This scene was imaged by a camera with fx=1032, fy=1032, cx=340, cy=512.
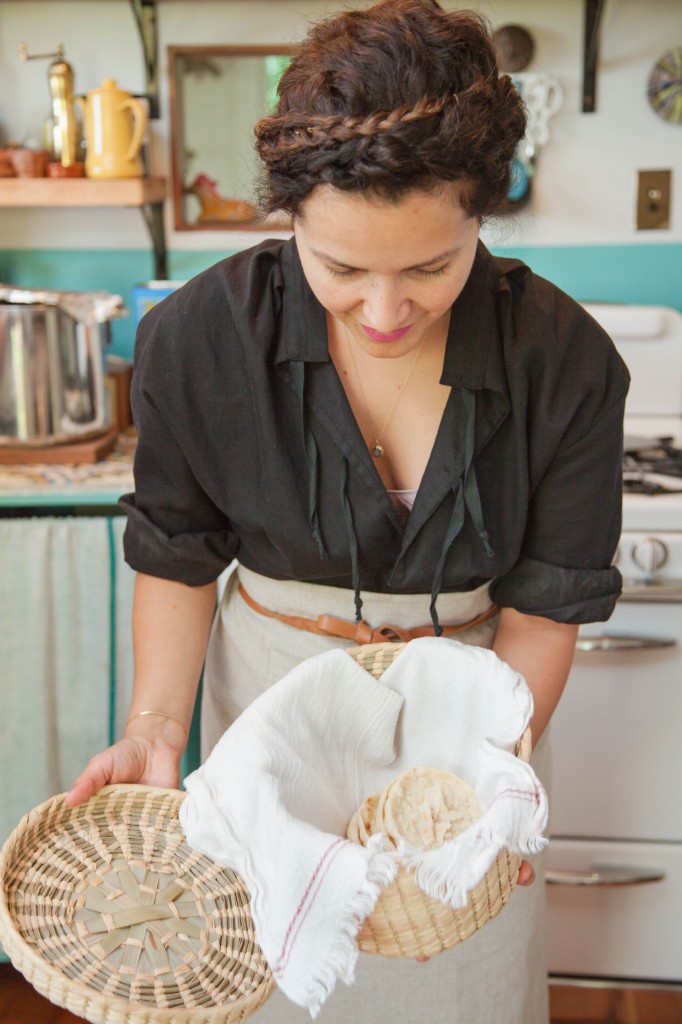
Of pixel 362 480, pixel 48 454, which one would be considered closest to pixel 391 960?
pixel 362 480

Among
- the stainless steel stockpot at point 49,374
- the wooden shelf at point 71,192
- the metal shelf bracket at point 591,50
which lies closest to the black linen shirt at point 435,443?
the stainless steel stockpot at point 49,374

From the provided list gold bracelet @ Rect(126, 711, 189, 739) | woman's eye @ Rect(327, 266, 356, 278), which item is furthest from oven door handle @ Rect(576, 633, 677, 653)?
woman's eye @ Rect(327, 266, 356, 278)

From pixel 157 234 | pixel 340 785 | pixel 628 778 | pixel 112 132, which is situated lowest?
Answer: pixel 628 778

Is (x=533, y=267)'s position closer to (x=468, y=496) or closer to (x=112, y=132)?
(x=112, y=132)

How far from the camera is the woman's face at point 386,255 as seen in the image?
761 mm

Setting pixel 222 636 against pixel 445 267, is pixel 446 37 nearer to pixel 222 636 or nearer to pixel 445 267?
pixel 445 267

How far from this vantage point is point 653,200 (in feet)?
7.18

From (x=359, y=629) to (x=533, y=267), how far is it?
1359 millimetres

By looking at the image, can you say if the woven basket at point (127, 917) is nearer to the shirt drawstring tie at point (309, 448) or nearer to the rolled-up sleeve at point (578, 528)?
the shirt drawstring tie at point (309, 448)

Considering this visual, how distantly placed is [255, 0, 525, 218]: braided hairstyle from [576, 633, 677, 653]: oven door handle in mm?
1054

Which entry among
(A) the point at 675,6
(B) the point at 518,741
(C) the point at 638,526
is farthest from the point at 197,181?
(B) the point at 518,741

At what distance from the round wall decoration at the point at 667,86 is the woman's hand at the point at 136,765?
5.68ft

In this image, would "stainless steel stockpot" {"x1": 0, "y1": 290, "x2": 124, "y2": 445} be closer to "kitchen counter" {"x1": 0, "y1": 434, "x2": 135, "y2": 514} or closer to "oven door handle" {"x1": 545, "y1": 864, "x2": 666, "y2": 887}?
"kitchen counter" {"x1": 0, "y1": 434, "x2": 135, "y2": 514}

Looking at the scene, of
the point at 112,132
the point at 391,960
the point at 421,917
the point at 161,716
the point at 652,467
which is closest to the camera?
the point at 421,917
